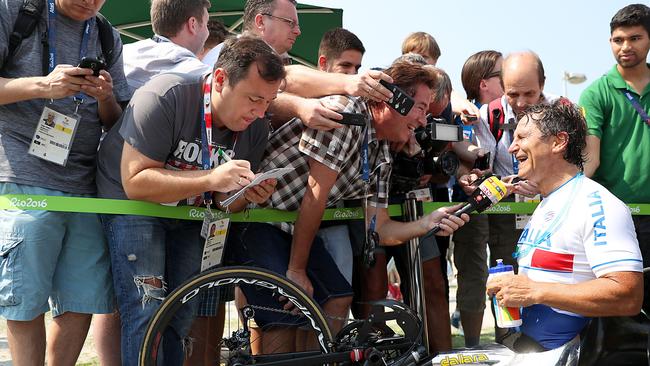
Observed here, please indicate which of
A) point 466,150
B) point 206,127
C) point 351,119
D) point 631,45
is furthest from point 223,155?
point 631,45

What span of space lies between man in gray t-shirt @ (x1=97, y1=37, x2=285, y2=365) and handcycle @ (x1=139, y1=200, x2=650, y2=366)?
0.62 feet

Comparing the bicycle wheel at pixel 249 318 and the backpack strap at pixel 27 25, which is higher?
the backpack strap at pixel 27 25

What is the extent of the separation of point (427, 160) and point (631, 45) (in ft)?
5.93

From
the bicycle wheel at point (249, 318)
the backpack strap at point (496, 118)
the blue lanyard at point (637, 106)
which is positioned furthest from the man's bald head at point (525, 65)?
the bicycle wheel at point (249, 318)

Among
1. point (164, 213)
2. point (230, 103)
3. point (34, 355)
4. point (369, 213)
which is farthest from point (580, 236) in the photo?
point (34, 355)

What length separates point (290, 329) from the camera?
3.78 metres

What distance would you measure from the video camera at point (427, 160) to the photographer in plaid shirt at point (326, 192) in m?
0.19

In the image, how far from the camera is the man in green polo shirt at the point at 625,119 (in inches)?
191

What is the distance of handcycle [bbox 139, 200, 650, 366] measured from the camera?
3.09m

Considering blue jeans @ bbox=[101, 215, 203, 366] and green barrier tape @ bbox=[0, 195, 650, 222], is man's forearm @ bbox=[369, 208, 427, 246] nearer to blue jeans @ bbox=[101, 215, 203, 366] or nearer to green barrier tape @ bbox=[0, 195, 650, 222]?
green barrier tape @ bbox=[0, 195, 650, 222]

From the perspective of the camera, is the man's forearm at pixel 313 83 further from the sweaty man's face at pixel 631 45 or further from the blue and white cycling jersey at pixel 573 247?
the sweaty man's face at pixel 631 45

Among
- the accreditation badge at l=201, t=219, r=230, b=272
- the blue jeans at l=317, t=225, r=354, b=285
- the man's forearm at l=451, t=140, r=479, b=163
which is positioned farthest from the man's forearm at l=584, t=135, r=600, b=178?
the accreditation badge at l=201, t=219, r=230, b=272

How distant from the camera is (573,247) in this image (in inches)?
118

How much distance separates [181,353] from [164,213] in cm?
69
